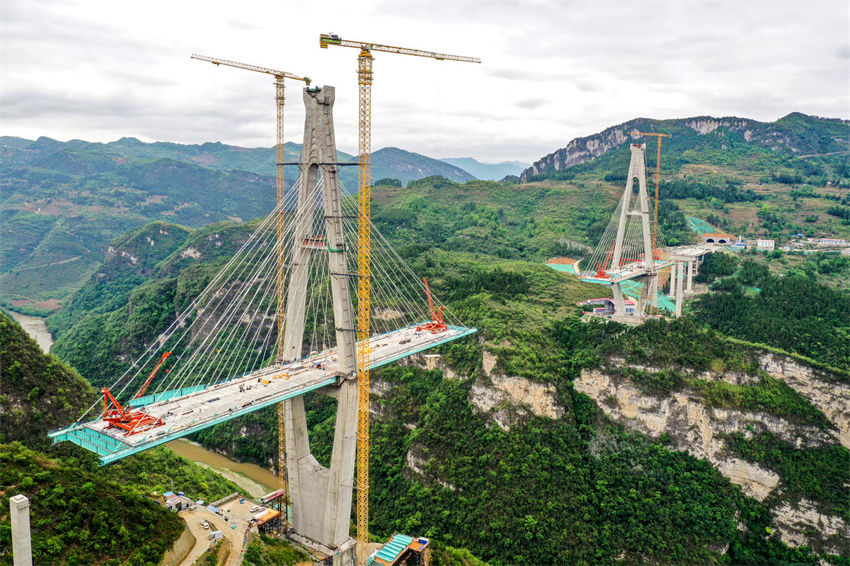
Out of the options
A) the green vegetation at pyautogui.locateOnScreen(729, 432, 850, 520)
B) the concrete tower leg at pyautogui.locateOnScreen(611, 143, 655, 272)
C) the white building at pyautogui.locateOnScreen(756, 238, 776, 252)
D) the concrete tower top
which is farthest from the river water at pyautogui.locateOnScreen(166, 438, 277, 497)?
the white building at pyautogui.locateOnScreen(756, 238, 776, 252)

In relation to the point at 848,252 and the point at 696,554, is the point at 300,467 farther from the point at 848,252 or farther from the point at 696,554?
the point at 848,252

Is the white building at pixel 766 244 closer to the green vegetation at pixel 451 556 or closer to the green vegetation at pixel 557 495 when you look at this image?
the green vegetation at pixel 557 495

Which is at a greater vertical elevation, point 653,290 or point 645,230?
point 645,230

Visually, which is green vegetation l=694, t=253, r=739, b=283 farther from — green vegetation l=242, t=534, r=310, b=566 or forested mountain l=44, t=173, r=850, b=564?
green vegetation l=242, t=534, r=310, b=566

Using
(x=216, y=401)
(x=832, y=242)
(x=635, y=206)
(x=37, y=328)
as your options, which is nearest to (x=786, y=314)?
(x=635, y=206)

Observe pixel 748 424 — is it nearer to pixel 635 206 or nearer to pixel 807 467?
pixel 807 467

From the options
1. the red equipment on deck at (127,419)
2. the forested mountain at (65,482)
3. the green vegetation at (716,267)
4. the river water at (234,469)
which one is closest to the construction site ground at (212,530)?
the forested mountain at (65,482)
